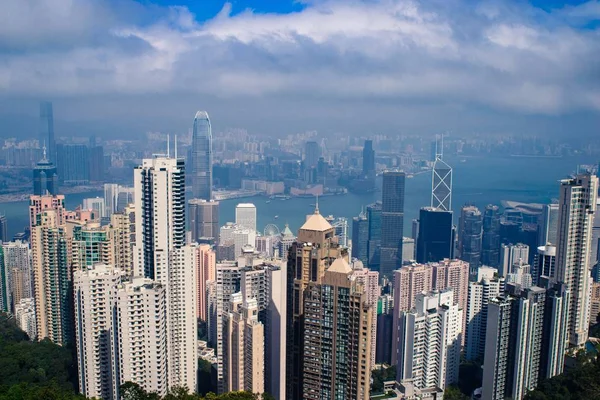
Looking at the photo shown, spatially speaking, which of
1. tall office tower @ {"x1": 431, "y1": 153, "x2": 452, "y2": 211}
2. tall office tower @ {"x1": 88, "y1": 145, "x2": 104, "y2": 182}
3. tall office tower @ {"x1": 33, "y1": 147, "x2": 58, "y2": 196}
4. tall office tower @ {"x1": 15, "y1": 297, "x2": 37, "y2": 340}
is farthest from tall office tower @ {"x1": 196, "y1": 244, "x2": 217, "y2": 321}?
tall office tower @ {"x1": 431, "y1": 153, "x2": 452, "y2": 211}

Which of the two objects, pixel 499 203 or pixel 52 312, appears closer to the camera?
pixel 52 312

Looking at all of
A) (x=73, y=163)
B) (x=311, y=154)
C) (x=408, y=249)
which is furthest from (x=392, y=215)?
(x=73, y=163)

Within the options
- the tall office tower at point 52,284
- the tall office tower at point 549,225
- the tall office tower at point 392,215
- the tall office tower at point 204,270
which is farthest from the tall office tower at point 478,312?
the tall office tower at point 52,284

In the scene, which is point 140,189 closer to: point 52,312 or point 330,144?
point 52,312

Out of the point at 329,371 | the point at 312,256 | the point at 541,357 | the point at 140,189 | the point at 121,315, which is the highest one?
the point at 140,189

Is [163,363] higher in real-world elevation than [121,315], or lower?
lower

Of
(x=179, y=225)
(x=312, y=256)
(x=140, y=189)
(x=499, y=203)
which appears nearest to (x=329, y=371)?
(x=312, y=256)

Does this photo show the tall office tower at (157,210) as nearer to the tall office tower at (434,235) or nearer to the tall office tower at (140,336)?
the tall office tower at (140,336)

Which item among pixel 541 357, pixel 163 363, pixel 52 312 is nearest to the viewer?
pixel 163 363
